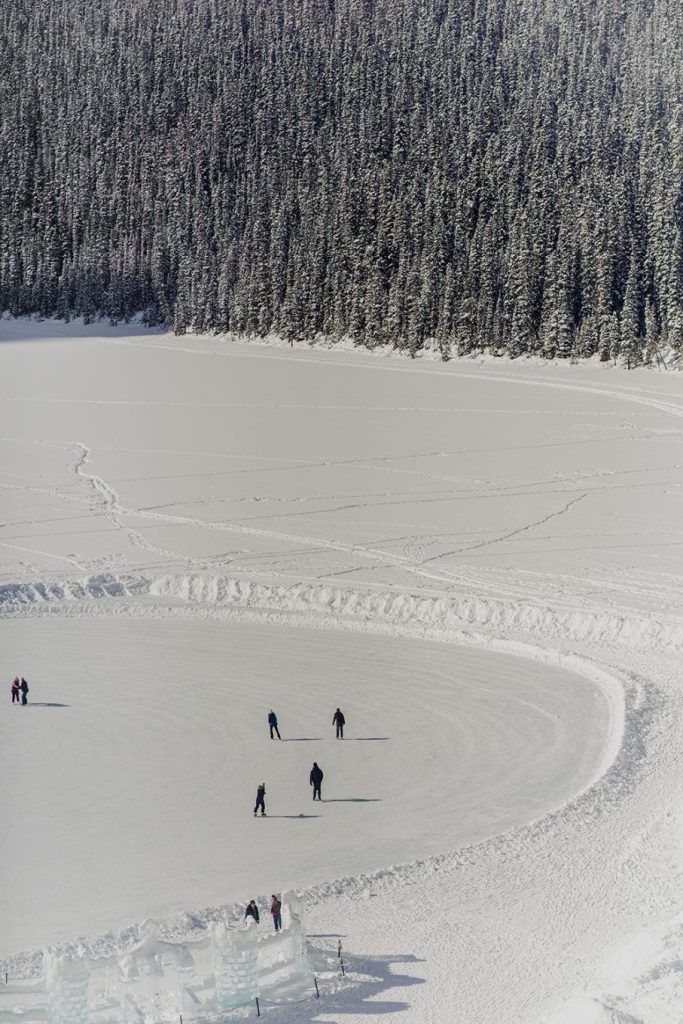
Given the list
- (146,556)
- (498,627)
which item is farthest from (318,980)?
(146,556)

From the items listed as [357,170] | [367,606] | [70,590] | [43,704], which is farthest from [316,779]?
[357,170]

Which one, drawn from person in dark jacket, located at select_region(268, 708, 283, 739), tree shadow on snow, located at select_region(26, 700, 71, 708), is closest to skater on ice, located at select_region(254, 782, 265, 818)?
person in dark jacket, located at select_region(268, 708, 283, 739)

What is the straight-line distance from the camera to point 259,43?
106m

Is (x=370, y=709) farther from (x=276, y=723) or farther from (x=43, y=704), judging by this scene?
(x=43, y=704)

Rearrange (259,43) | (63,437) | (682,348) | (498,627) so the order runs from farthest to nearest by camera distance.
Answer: (259,43) < (682,348) < (63,437) < (498,627)

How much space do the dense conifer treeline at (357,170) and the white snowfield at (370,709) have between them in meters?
29.0

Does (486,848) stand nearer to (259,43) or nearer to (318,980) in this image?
(318,980)

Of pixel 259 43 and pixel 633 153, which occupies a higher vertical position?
pixel 259 43

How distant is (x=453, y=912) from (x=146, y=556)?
47.2 ft

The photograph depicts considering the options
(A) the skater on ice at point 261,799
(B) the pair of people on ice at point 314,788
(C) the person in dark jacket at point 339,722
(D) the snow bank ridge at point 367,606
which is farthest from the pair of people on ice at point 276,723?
(D) the snow bank ridge at point 367,606

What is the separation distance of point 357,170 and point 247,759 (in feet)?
236

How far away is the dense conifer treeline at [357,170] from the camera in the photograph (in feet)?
212

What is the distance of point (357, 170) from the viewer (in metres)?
83.1

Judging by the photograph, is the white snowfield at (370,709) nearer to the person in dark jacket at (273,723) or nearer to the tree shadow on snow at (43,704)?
the tree shadow on snow at (43,704)
